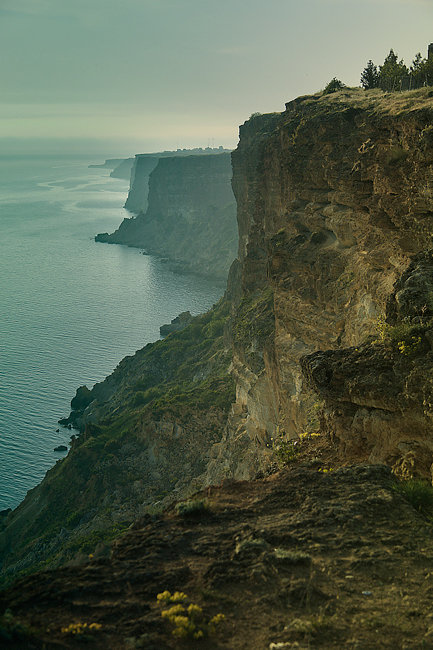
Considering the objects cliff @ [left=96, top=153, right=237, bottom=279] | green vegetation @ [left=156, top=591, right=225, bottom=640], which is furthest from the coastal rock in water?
green vegetation @ [left=156, top=591, right=225, bottom=640]

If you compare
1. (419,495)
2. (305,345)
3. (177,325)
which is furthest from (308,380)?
(177,325)

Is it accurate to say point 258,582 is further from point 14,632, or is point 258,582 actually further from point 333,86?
point 333,86

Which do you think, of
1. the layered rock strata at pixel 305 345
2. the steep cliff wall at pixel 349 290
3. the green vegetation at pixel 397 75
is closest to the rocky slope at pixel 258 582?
the steep cliff wall at pixel 349 290

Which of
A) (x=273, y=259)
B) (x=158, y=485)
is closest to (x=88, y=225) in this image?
(x=158, y=485)

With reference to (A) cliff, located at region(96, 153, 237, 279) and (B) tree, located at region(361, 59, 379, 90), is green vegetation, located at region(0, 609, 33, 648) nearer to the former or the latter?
(B) tree, located at region(361, 59, 379, 90)

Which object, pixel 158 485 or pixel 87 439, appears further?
pixel 87 439

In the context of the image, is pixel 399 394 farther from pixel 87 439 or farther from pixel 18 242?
pixel 18 242

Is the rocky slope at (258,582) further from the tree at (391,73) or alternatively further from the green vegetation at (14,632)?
the tree at (391,73)
